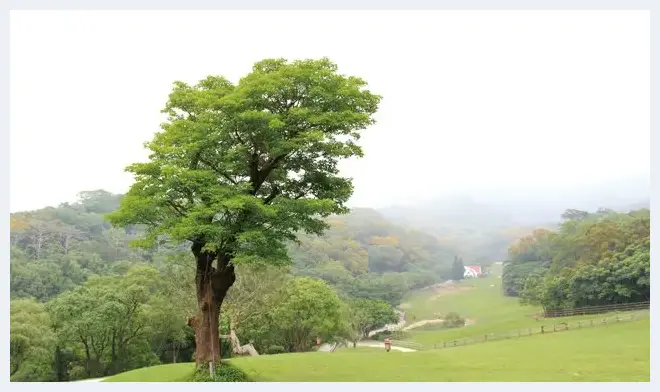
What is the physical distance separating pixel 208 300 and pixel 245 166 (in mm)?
3645

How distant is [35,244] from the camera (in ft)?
145

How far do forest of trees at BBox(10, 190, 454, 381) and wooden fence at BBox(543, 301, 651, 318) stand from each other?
9.84 metres

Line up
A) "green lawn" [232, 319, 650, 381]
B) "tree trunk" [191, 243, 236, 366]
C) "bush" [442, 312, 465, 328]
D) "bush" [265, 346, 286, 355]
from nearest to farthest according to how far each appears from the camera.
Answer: "tree trunk" [191, 243, 236, 366] → "green lawn" [232, 319, 650, 381] → "bush" [265, 346, 286, 355] → "bush" [442, 312, 465, 328]

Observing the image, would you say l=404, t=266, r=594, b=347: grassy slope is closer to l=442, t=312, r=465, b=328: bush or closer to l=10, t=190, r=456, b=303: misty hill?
l=442, t=312, r=465, b=328: bush

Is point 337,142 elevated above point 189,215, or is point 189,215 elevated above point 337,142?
point 337,142

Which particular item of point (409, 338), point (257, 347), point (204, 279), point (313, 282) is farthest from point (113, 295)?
point (409, 338)

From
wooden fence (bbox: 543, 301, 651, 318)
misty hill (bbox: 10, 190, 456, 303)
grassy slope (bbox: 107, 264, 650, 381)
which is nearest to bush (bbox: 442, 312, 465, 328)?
misty hill (bbox: 10, 190, 456, 303)

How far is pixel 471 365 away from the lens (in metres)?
15.8

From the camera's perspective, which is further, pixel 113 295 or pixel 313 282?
pixel 313 282

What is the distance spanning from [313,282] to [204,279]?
566 inches

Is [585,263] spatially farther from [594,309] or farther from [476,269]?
[476,269]

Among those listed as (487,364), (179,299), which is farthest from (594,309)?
(179,299)

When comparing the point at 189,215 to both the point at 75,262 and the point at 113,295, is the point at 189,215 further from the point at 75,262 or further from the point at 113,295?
the point at 75,262

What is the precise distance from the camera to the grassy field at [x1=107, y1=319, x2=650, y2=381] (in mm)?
14148
